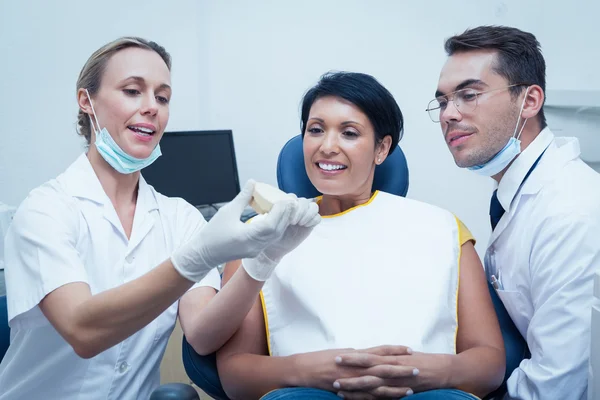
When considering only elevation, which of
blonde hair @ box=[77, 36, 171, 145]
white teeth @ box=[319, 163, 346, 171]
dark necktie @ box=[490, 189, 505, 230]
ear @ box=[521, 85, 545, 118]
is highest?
blonde hair @ box=[77, 36, 171, 145]

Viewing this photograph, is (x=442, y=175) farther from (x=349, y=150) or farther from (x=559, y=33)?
(x=349, y=150)

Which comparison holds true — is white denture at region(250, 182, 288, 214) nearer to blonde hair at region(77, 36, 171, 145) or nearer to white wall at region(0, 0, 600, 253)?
blonde hair at region(77, 36, 171, 145)

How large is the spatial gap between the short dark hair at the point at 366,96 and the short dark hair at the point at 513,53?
0.97 ft

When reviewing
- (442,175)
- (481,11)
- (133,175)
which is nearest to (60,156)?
(133,175)

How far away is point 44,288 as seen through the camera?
0.95 metres

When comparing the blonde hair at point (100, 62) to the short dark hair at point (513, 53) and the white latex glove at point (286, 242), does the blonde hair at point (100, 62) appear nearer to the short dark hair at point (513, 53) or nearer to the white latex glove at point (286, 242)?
the white latex glove at point (286, 242)

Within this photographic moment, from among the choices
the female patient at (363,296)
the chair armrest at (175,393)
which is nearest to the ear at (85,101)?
the female patient at (363,296)

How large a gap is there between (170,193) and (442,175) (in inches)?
61.0

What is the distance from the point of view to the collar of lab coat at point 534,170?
1275 millimetres

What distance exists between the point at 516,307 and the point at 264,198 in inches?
30.9

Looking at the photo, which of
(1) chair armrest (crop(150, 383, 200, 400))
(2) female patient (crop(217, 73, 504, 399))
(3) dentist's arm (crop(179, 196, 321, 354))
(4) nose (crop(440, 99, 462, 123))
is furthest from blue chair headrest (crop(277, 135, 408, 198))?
(1) chair armrest (crop(150, 383, 200, 400))

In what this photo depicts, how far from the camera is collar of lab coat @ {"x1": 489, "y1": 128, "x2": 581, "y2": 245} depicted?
50.2 inches

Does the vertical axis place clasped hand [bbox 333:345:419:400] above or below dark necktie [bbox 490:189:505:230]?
below

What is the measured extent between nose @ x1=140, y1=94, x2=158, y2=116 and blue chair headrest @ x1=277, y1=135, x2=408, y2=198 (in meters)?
0.47
